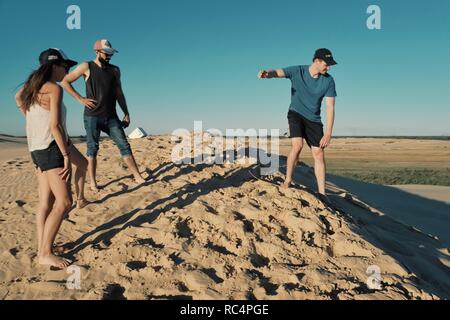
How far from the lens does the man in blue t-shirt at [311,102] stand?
4805 mm

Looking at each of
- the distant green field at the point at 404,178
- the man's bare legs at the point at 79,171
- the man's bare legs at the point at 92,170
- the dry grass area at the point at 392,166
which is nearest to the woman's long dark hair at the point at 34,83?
the man's bare legs at the point at 79,171

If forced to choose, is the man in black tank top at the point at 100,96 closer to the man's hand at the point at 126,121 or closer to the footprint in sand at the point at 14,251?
the man's hand at the point at 126,121

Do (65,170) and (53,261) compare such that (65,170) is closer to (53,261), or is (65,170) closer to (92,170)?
(53,261)

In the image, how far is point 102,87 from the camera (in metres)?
4.95

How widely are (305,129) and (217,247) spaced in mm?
2218

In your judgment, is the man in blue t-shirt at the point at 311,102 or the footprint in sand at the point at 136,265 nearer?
the footprint in sand at the point at 136,265

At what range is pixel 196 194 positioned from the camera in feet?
16.6

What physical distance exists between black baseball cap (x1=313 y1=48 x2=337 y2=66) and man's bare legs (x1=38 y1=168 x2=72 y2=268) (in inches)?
129

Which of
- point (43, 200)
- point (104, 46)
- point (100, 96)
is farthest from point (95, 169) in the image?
point (43, 200)

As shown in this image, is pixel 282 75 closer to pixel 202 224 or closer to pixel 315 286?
pixel 202 224

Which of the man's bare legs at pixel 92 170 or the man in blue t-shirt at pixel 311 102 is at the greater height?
the man in blue t-shirt at pixel 311 102

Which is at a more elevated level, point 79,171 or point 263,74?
point 263,74

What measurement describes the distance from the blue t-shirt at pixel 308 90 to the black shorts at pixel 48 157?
120 inches
